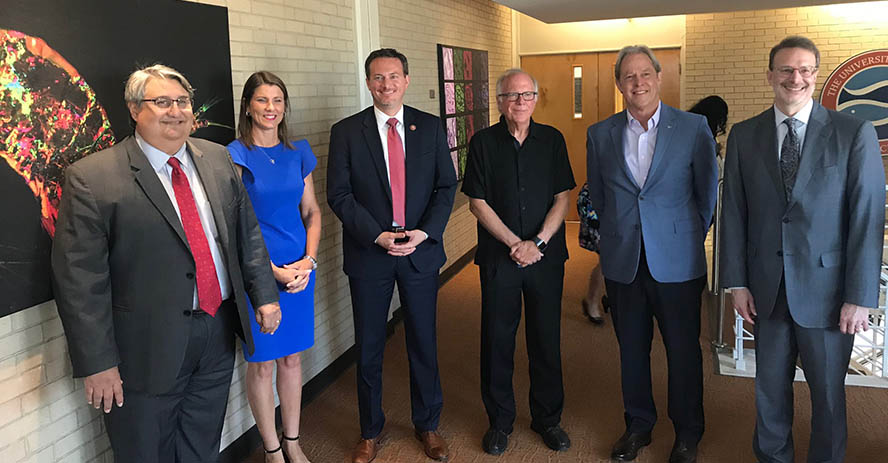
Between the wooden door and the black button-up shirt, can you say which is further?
the wooden door

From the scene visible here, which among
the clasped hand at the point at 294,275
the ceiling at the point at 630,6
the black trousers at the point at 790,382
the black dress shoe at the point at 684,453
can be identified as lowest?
the black dress shoe at the point at 684,453

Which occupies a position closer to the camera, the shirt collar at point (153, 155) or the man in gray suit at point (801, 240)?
the shirt collar at point (153, 155)

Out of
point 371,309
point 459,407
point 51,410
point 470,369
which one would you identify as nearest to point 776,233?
point 371,309

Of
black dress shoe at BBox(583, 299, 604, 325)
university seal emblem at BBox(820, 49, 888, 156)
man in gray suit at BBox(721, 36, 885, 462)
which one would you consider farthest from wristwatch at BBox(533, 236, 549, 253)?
university seal emblem at BBox(820, 49, 888, 156)

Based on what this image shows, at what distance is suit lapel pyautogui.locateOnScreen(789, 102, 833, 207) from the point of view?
2.46 m

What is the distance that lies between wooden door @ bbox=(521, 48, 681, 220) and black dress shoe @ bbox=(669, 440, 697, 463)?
6322mm

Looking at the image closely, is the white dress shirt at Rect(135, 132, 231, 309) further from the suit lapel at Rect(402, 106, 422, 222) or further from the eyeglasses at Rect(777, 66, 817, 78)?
the eyeglasses at Rect(777, 66, 817, 78)

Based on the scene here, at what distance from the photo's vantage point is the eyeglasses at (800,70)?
2438 mm

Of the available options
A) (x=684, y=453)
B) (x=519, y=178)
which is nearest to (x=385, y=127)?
(x=519, y=178)

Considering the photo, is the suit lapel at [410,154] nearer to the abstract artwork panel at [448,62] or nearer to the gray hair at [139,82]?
the gray hair at [139,82]

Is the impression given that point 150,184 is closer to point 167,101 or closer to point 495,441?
point 167,101

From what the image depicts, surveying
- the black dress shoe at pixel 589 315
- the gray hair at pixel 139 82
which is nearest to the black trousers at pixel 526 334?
the gray hair at pixel 139 82

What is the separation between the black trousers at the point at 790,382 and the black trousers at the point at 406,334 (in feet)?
4.92

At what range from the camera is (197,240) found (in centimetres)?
227
